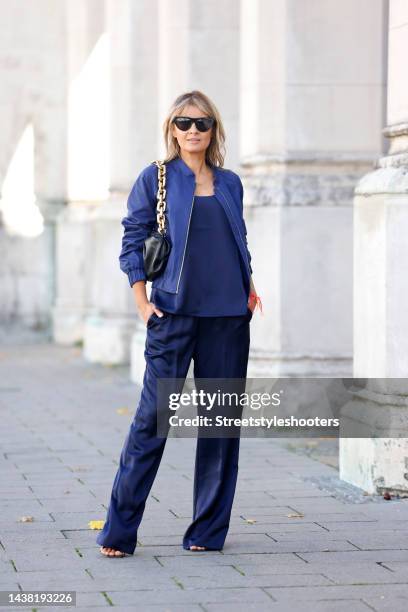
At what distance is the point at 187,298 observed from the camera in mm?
5441

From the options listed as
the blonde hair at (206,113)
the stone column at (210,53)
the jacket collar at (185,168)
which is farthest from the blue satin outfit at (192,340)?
the stone column at (210,53)

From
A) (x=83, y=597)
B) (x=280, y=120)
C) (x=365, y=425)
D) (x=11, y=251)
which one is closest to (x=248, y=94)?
(x=280, y=120)

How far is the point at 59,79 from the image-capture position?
1741 cm

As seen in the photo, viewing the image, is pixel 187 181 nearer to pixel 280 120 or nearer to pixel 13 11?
pixel 280 120

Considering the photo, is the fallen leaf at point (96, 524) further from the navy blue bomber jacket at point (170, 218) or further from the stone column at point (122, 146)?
the stone column at point (122, 146)

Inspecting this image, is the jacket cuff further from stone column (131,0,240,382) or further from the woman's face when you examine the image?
stone column (131,0,240,382)

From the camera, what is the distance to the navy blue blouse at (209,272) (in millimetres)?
5449

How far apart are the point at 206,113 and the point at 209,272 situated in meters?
0.60

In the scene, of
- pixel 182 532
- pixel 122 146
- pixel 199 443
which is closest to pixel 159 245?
Answer: pixel 199 443

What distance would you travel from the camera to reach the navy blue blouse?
5.45 m

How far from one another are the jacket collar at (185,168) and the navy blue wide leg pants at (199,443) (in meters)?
0.54

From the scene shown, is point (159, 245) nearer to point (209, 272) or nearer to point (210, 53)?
point (209, 272)

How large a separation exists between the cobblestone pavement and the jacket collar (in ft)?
4.77

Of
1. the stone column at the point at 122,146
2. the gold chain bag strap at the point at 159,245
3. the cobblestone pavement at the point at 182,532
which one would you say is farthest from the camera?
the stone column at the point at 122,146
